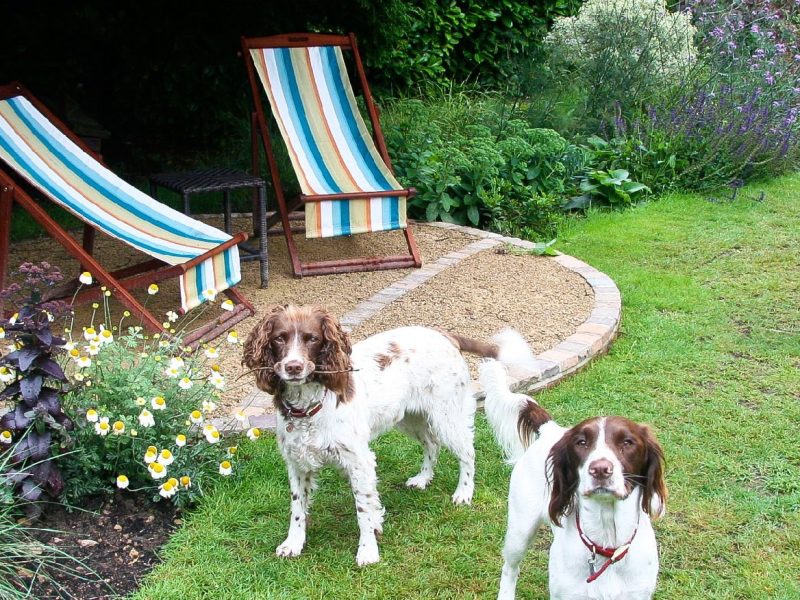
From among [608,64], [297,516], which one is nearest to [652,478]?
[297,516]

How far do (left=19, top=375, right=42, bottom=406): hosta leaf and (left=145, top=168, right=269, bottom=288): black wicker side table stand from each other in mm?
2687

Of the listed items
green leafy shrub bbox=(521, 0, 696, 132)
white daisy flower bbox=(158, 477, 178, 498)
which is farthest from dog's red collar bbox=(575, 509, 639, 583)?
green leafy shrub bbox=(521, 0, 696, 132)

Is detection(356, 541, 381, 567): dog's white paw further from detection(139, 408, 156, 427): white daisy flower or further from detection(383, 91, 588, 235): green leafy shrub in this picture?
detection(383, 91, 588, 235): green leafy shrub

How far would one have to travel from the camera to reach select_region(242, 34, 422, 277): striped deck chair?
6027mm

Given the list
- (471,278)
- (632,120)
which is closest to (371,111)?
(471,278)

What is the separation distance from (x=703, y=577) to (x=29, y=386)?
99.7 inches

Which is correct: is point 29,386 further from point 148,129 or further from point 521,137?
point 148,129

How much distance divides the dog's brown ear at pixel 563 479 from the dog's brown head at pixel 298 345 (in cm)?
90

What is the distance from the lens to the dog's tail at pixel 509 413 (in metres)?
3.08

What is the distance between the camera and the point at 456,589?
314 cm

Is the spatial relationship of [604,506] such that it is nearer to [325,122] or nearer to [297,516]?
[297,516]

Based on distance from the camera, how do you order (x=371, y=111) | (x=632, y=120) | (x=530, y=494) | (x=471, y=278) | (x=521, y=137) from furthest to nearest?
(x=632, y=120) < (x=521, y=137) < (x=371, y=111) < (x=471, y=278) < (x=530, y=494)

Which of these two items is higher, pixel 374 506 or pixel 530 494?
pixel 530 494

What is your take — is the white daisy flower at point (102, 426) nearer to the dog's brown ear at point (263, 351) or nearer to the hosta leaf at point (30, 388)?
the hosta leaf at point (30, 388)
